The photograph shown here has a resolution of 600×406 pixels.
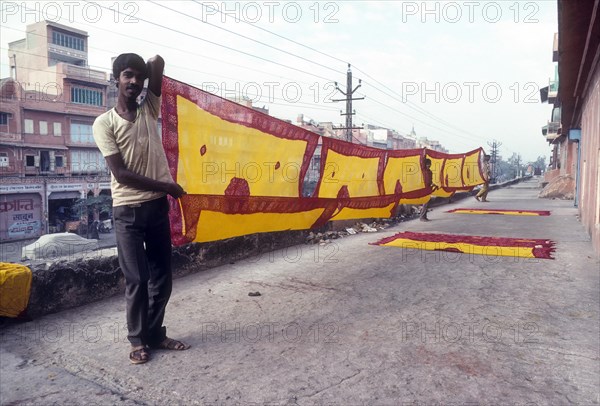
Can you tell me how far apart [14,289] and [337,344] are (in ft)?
7.75

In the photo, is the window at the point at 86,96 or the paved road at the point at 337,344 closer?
the paved road at the point at 337,344

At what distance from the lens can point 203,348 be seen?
8.63ft

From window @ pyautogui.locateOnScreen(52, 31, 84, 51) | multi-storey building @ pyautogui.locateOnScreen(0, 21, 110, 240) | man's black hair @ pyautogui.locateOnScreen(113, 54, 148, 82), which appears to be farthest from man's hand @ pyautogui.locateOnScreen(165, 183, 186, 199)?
window @ pyautogui.locateOnScreen(52, 31, 84, 51)

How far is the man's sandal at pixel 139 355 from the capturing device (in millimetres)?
2402

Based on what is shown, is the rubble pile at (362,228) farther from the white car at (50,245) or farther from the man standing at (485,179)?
the white car at (50,245)

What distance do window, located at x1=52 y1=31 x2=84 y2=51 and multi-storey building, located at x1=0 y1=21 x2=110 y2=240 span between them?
9.23 ft

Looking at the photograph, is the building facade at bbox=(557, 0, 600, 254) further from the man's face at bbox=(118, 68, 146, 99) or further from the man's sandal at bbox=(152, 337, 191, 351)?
the man's sandal at bbox=(152, 337, 191, 351)

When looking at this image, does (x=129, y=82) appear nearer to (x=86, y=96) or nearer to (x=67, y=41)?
(x=86, y=96)

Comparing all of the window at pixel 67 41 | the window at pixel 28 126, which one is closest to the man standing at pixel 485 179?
the window at pixel 28 126

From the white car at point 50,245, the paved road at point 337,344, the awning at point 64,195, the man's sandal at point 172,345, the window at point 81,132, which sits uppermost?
the window at point 81,132

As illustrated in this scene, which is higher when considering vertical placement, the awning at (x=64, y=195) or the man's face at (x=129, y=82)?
the man's face at (x=129, y=82)

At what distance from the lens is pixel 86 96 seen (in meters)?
35.3

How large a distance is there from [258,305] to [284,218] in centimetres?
149

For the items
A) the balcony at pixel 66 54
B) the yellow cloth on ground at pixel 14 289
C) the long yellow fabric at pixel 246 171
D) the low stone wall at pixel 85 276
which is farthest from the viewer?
the balcony at pixel 66 54
